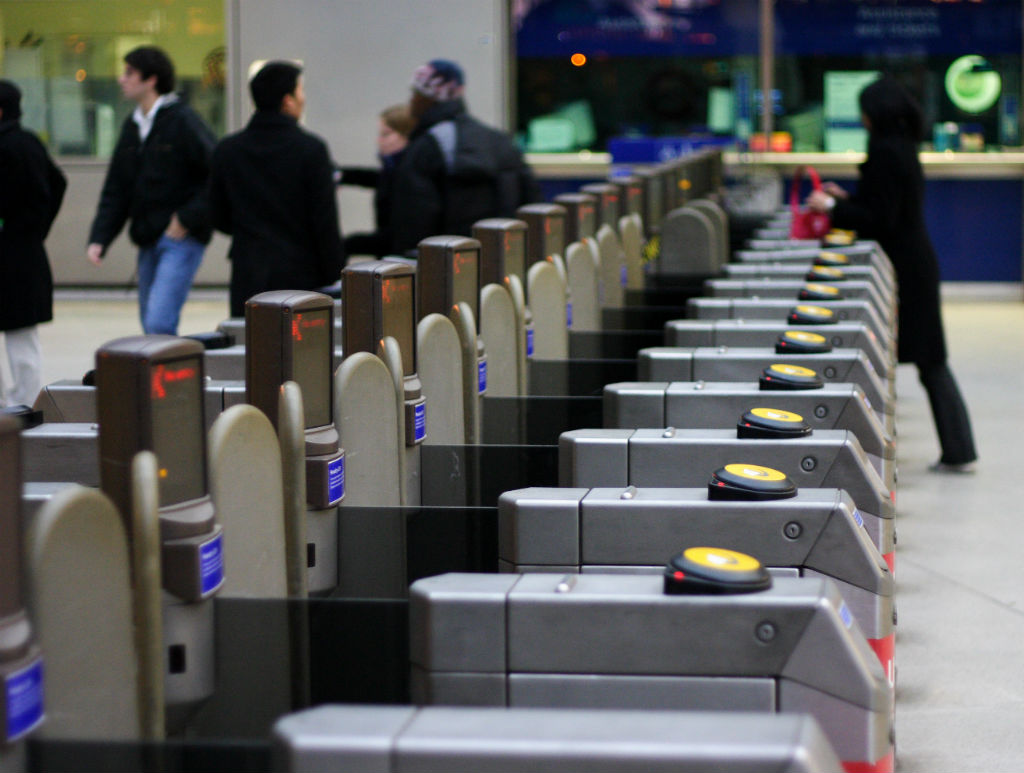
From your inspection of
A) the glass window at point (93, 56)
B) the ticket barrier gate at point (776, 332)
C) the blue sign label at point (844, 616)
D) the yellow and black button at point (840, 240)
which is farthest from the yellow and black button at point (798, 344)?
the glass window at point (93, 56)

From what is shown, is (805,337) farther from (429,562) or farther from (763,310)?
(429,562)

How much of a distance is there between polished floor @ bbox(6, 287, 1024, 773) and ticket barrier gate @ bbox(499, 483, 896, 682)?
1.33 metres

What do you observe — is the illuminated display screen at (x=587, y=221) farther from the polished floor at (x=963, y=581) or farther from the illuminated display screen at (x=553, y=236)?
the polished floor at (x=963, y=581)

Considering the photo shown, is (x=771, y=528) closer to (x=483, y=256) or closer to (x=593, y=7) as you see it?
(x=483, y=256)

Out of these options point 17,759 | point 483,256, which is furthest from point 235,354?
point 17,759

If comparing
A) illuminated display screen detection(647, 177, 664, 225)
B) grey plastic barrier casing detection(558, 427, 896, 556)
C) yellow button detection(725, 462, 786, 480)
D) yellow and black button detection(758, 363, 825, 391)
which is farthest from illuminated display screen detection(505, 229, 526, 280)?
illuminated display screen detection(647, 177, 664, 225)

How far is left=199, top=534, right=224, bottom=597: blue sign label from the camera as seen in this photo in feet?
4.63

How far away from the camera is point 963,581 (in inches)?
162

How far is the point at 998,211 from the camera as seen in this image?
36.7 feet

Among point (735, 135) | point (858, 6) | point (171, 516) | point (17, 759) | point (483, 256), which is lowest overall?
point (17, 759)

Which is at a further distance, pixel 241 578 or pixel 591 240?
pixel 591 240

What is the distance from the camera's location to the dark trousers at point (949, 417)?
552 centimetres

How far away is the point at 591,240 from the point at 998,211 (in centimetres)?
797

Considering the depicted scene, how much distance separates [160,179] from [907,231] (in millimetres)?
2859
